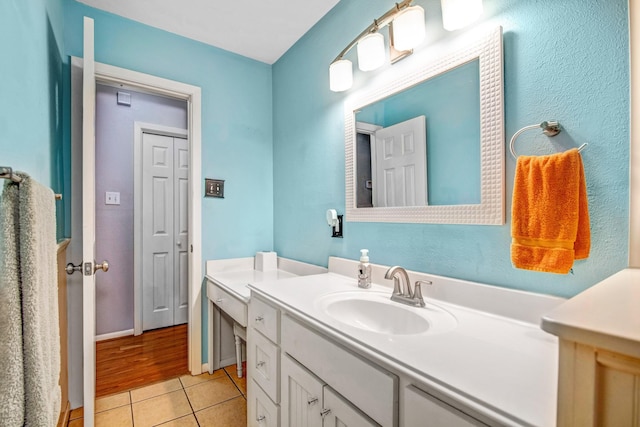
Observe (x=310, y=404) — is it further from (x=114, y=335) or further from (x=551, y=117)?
(x=114, y=335)

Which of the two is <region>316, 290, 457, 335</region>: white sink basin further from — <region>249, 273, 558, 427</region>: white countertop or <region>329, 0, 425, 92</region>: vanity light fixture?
<region>329, 0, 425, 92</region>: vanity light fixture

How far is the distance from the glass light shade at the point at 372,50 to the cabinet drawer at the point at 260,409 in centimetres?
151

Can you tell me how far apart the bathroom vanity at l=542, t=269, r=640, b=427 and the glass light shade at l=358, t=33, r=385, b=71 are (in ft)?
4.06

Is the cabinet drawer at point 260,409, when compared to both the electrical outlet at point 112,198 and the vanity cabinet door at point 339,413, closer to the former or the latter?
the vanity cabinet door at point 339,413

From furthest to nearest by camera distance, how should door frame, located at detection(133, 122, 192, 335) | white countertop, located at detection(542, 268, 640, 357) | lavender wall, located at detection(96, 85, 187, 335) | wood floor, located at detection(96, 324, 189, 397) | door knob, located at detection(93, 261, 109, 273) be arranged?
door frame, located at detection(133, 122, 192, 335)
lavender wall, located at detection(96, 85, 187, 335)
wood floor, located at detection(96, 324, 189, 397)
door knob, located at detection(93, 261, 109, 273)
white countertop, located at detection(542, 268, 640, 357)

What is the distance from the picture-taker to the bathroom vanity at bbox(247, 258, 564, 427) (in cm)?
56

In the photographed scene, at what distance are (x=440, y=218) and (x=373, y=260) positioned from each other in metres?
0.43

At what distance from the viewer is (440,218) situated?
1143 mm

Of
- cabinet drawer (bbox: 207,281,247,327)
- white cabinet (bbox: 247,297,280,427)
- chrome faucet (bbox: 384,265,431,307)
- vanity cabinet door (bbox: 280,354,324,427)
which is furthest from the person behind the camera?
cabinet drawer (bbox: 207,281,247,327)

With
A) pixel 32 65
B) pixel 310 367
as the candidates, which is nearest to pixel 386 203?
pixel 310 367

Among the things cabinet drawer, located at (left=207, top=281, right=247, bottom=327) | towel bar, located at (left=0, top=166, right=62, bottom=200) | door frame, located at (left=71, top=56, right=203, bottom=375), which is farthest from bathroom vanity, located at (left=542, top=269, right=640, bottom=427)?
door frame, located at (left=71, top=56, right=203, bottom=375)

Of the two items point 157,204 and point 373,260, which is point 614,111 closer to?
point 373,260

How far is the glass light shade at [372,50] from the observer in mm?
1313

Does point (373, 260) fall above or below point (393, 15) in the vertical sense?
below
